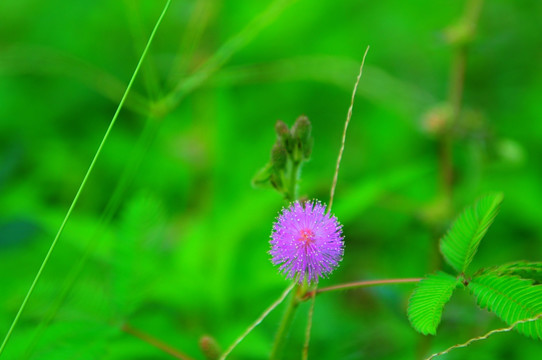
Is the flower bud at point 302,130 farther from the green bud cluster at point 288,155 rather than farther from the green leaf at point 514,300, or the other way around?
the green leaf at point 514,300

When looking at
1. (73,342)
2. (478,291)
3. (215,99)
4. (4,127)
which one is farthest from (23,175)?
(478,291)

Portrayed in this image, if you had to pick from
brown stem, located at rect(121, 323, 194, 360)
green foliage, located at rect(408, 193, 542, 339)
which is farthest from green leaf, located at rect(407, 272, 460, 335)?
brown stem, located at rect(121, 323, 194, 360)

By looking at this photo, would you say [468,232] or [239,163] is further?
[239,163]

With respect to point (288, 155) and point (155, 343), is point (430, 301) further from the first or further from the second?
point (155, 343)

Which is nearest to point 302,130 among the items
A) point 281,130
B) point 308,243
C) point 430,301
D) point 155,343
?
point 281,130

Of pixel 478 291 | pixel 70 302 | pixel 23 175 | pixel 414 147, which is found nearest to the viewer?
pixel 478 291

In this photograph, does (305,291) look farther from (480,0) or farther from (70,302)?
(480,0)
